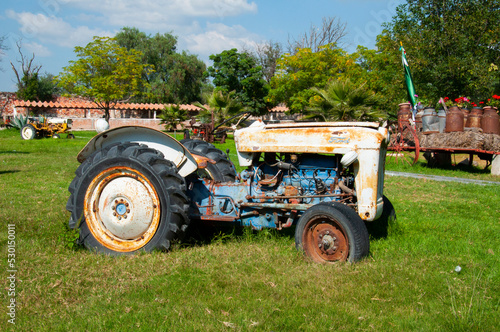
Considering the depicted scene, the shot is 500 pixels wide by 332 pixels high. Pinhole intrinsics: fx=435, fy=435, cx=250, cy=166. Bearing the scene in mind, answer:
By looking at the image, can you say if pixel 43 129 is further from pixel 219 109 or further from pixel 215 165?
pixel 215 165

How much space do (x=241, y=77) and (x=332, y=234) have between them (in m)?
36.3

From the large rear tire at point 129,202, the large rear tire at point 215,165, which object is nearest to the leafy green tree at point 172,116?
the large rear tire at point 215,165

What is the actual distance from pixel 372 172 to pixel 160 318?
102 inches

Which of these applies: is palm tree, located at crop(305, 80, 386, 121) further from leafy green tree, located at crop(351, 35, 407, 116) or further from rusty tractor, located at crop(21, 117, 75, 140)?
rusty tractor, located at crop(21, 117, 75, 140)

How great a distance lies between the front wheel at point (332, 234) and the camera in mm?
4254

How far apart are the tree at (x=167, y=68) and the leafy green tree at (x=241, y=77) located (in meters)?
13.0

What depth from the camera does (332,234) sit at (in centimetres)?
442

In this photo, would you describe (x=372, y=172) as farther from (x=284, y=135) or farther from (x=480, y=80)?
(x=480, y=80)

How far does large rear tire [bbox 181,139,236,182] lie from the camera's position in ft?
19.7

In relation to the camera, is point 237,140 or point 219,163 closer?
point 237,140

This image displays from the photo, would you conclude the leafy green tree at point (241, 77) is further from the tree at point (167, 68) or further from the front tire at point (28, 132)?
the front tire at point (28, 132)

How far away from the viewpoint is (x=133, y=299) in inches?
141

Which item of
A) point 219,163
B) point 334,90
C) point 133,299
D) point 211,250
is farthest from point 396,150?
point 133,299

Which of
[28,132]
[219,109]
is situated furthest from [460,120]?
[28,132]
